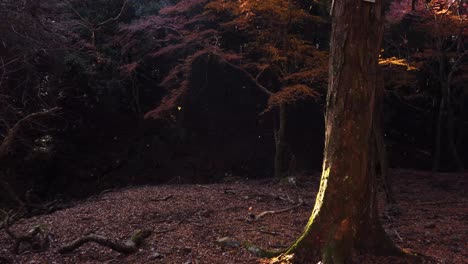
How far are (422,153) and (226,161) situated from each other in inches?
346

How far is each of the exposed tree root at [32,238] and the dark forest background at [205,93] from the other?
5.02 m

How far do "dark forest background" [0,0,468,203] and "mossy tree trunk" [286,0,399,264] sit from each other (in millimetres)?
6674

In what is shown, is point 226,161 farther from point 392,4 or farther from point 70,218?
point 70,218

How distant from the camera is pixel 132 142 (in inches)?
669

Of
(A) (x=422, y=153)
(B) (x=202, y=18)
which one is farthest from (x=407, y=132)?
(B) (x=202, y=18)

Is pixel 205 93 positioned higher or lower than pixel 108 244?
higher

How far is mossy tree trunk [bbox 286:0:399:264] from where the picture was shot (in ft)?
13.4

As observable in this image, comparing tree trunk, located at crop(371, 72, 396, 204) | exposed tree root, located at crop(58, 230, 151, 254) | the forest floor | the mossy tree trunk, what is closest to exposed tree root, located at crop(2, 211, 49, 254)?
the forest floor

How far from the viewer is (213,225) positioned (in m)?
6.55

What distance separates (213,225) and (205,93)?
37.9ft

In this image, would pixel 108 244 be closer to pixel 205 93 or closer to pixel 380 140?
pixel 380 140

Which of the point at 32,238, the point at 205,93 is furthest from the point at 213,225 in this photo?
the point at 205,93

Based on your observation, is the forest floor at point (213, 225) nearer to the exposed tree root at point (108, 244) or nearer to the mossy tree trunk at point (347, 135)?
the exposed tree root at point (108, 244)

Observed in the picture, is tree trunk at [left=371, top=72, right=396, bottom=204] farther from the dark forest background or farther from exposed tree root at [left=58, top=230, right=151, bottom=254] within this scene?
exposed tree root at [left=58, top=230, right=151, bottom=254]
